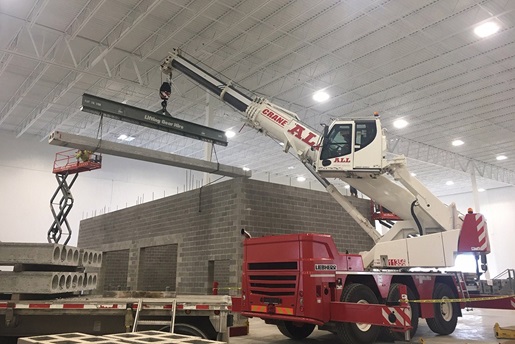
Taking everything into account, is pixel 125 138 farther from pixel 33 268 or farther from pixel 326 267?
pixel 326 267

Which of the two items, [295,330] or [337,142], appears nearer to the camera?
[295,330]

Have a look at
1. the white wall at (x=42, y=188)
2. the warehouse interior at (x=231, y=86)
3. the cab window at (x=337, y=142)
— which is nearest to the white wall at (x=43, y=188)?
the white wall at (x=42, y=188)

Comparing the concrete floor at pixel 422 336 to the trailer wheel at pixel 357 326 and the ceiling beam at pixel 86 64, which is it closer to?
the trailer wheel at pixel 357 326

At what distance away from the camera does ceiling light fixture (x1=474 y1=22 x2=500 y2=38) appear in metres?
14.3

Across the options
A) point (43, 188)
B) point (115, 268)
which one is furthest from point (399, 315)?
point (43, 188)

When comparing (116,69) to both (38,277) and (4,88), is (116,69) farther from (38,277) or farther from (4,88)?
(38,277)

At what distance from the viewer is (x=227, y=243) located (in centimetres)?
1307

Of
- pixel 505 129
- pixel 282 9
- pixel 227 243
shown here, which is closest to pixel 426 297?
pixel 227 243

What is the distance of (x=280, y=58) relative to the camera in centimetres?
1680

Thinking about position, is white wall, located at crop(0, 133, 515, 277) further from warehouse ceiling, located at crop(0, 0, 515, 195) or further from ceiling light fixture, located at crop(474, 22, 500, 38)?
ceiling light fixture, located at crop(474, 22, 500, 38)

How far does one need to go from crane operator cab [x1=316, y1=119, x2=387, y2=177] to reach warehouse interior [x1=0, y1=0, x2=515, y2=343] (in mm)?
295

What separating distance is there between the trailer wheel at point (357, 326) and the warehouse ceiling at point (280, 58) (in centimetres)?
924

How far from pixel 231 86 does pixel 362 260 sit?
6.75 m

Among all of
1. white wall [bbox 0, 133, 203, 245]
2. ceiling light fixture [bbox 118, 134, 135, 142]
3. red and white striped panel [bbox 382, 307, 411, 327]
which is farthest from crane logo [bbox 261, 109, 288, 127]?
ceiling light fixture [bbox 118, 134, 135, 142]
